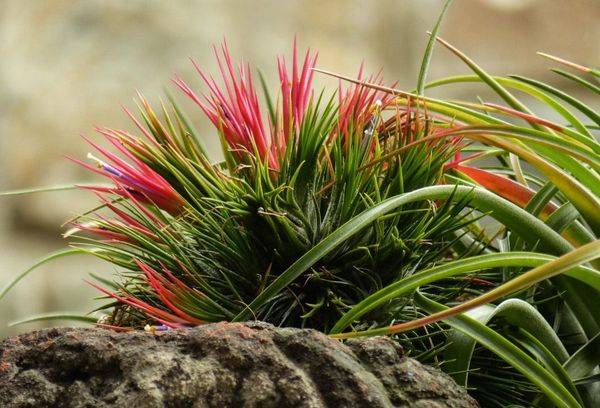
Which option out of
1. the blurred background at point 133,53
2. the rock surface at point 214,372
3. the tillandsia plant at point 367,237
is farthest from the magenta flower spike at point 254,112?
the blurred background at point 133,53

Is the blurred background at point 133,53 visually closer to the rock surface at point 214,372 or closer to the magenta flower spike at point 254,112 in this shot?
the magenta flower spike at point 254,112

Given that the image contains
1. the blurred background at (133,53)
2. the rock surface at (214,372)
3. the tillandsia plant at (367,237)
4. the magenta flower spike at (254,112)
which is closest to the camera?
the rock surface at (214,372)

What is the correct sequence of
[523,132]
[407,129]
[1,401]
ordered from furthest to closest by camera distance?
[407,129]
[523,132]
[1,401]

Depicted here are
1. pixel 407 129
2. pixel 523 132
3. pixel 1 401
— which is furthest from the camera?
pixel 407 129

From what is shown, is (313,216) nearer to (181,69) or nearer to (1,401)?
(1,401)

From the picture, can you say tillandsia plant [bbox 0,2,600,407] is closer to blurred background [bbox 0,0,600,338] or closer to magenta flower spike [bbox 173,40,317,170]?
magenta flower spike [bbox 173,40,317,170]

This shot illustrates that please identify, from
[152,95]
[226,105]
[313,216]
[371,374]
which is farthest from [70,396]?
[152,95]
